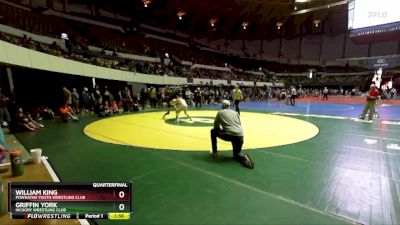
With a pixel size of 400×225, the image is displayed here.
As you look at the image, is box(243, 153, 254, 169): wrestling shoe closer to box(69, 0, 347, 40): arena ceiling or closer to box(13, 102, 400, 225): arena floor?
box(13, 102, 400, 225): arena floor

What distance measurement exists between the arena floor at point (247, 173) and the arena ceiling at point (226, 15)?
71.4 ft

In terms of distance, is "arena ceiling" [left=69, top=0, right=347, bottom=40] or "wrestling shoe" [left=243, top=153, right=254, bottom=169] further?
A: "arena ceiling" [left=69, top=0, right=347, bottom=40]

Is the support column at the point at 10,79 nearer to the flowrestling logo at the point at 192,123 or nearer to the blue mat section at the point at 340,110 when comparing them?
the flowrestling logo at the point at 192,123

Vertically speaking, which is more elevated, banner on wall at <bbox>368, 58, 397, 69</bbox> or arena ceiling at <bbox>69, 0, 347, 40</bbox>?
arena ceiling at <bbox>69, 0, 347, 40</bbox>

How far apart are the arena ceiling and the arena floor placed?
71.4 feet

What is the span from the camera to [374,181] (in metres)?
4.02

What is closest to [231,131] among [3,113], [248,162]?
[248,162]

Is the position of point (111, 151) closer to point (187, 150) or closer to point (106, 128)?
point (187, 150)

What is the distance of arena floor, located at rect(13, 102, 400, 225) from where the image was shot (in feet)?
9.91

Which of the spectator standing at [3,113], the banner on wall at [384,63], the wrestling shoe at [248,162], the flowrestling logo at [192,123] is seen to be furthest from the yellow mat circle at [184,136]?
the banner on wall at [384,63]
